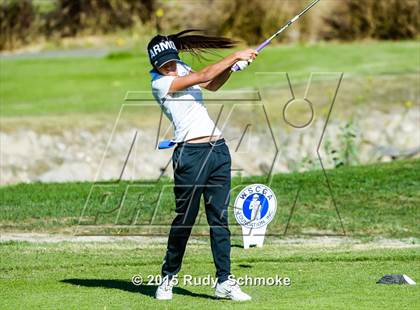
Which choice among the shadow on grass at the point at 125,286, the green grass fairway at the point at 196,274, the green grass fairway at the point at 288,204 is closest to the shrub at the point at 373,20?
the green grass fairway at the point at 288,204

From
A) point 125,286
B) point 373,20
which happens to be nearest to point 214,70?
point 125,286

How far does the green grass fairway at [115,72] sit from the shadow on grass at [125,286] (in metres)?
13.4

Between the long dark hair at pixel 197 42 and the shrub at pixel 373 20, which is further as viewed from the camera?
the shrub at pixel 373 20

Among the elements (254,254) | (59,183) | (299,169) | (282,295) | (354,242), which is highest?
(299,169)

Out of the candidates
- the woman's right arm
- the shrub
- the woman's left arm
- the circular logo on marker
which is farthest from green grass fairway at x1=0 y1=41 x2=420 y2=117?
the woman's right arm

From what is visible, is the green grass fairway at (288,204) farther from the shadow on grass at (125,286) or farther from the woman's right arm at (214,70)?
the woman's right arm at (214,70)

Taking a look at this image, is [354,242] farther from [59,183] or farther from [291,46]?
[291,46]

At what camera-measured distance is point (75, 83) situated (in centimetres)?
2875

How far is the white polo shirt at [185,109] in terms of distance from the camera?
31.1ft

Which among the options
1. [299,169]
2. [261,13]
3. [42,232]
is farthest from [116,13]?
[42,232]

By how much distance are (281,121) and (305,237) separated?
8.62 m

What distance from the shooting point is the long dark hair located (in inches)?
396

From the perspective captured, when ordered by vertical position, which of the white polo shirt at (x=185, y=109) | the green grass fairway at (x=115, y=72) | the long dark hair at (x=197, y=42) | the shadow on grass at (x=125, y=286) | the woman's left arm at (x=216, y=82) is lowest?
the shadow on grass at (x=125, y=286)

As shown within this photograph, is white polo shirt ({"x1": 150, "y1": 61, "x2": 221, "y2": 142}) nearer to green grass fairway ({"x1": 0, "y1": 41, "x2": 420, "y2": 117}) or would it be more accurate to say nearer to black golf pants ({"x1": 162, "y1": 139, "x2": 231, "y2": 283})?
black golf pants ({"x1": 162, "y1": 139, "x2": 231, "y2": 283})
